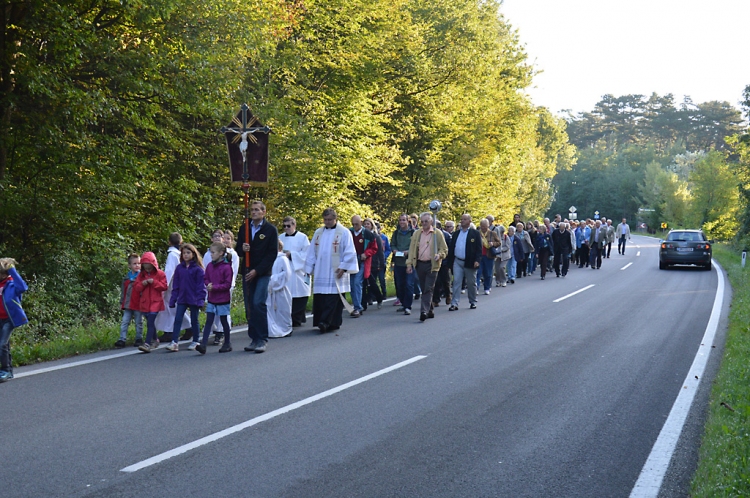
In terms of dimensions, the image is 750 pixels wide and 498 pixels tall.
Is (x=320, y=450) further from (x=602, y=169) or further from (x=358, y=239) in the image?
(x=602, y=169)

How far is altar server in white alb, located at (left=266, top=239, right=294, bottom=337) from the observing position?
474 inches

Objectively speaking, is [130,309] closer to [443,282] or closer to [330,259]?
[330,259]

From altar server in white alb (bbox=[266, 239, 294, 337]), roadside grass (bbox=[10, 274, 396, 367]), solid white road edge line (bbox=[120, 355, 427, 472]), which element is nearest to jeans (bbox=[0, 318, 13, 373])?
roadside grass (bbox=[10, 274, 396, 367])

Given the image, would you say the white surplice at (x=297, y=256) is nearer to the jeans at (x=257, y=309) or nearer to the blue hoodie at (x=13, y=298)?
the jeans at (x=257, y=309)

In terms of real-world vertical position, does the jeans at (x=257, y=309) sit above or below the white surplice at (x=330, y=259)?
below

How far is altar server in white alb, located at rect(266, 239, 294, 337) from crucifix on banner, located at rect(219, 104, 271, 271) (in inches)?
41.8

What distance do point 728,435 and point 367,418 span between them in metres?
2.97

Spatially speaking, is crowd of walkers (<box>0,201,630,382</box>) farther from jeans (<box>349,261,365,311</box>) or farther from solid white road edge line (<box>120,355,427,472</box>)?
solid white road edge line (<box>120,355,427,472</box>)

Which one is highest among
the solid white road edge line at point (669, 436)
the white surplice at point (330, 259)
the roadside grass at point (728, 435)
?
the white surplice at point (330, 259)

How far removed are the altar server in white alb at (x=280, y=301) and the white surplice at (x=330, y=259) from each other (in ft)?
1.75

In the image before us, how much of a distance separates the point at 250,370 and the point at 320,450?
3.34 metres

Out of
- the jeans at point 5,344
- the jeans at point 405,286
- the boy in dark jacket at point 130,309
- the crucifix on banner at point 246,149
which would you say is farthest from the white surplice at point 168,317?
the jeans at point 405,286

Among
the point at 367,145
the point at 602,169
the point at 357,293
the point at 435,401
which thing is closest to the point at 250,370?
the point at 435,401

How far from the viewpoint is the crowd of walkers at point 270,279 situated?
1041 centimetres
